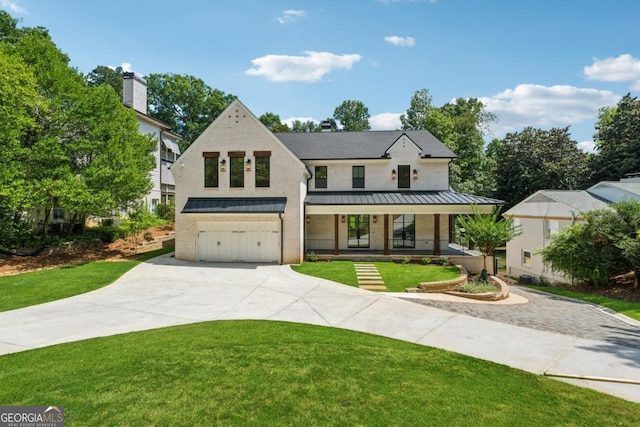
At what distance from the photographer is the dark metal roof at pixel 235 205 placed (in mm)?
20000

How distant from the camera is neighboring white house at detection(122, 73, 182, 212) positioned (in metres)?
30.4

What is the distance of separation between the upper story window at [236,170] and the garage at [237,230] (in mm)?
981

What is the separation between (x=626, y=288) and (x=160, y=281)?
2162cm

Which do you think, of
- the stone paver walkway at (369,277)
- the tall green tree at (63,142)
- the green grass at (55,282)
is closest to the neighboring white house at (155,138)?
the tall green tree at (63,142)

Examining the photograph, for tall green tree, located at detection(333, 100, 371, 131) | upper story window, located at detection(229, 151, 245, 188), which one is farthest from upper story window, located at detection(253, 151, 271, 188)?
tall green tree, located at detection(333, 100, 371, 131)

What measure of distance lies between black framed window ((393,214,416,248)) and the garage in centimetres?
823

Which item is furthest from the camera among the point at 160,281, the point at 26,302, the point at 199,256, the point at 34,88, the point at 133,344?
the point at 199,256

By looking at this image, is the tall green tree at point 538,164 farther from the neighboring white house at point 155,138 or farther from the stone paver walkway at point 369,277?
the neighboring white house at point 155,138

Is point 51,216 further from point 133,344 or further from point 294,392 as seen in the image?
point 294,392

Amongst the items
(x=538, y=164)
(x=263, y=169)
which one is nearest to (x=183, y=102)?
(x=263, y=169)

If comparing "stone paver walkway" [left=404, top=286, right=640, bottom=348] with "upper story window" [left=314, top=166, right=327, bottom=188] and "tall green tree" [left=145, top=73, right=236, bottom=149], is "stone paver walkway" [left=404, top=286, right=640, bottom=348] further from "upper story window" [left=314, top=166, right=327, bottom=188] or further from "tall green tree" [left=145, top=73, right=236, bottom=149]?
"tall green tree" [left=145, top=73, right=236, bottom=149]

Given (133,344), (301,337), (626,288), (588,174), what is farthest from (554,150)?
(133,344)

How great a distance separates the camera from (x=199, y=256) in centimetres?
2100

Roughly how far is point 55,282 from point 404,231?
19.4 m
